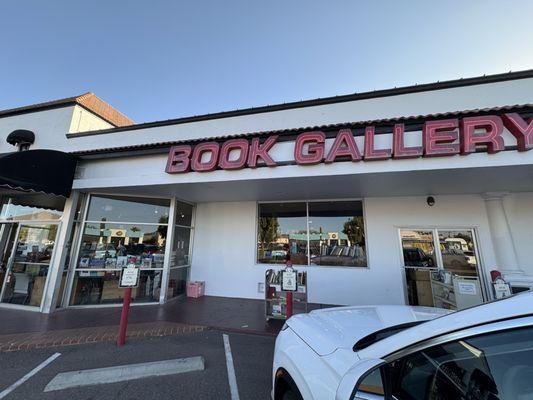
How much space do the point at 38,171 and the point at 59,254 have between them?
2.34 m

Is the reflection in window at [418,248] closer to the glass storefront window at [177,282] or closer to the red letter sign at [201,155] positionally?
the red letter sign at [201,155]

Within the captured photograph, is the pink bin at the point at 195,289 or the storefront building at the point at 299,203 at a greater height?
the storefront building at the point at 299,203

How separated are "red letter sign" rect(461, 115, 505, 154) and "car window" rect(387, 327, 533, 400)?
4454mm

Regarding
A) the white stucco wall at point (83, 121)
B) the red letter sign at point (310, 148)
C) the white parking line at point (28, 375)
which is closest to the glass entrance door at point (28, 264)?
the white parking line at point (28, 375)

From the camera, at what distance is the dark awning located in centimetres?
545

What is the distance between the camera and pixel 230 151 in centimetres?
589

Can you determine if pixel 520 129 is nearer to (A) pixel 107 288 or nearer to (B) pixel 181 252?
(B) pixel 181 252

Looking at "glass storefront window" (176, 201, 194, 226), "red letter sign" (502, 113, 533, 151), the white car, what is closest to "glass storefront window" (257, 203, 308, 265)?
"glass storefront window" (176, 201, 194, 226)

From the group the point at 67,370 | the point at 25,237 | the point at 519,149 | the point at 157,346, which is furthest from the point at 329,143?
the point at 25,237

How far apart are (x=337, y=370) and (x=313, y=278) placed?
6.19 m

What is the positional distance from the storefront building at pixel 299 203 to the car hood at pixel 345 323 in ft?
10.0

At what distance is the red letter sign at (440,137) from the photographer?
15.0ft

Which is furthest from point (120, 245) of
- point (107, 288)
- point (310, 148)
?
point (310, 148)

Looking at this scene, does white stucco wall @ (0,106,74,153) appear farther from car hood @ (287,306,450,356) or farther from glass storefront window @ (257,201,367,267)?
car hood @ (287,306,450,356)
